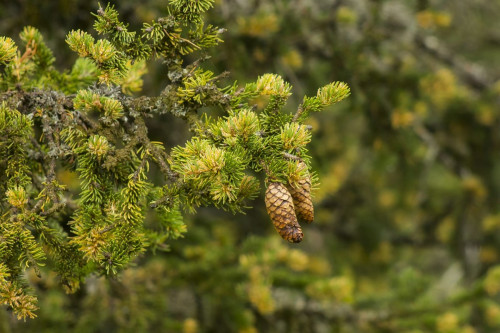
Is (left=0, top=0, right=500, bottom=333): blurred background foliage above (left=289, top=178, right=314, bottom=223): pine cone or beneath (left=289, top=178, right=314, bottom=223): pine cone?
above

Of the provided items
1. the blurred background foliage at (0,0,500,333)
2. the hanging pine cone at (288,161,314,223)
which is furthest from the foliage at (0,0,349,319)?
the blurred background foliage at (0,0,500,333)

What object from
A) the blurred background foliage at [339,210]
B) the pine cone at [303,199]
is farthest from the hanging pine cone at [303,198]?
the blurred background foliage at [339,210]

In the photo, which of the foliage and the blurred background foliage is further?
the blurred background foliage

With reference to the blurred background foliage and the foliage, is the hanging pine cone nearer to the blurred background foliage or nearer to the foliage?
the foliage

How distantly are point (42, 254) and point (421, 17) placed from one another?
3.33 m

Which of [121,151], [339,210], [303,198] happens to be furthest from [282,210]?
[339,210]

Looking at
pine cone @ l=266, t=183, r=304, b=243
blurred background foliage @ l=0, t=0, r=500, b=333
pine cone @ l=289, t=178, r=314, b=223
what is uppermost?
blurred background foliage @ l=0, t=0, r=500, b=333

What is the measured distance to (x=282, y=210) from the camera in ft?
4.52

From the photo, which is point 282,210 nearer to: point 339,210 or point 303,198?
point 303,198

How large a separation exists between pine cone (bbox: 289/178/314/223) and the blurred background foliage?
47cm

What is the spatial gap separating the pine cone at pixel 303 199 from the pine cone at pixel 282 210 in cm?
7

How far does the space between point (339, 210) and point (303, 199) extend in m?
3.62

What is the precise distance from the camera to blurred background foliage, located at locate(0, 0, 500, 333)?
9.59 feet

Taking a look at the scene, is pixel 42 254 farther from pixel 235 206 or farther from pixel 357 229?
pixel 357 229
